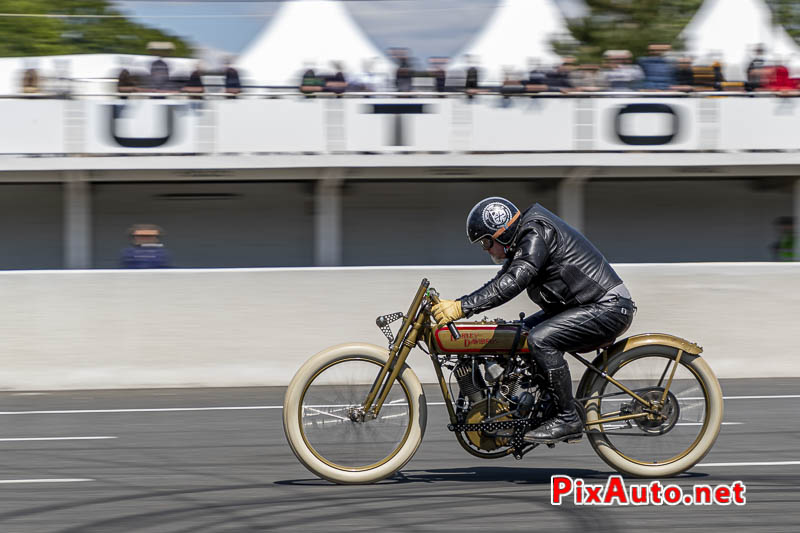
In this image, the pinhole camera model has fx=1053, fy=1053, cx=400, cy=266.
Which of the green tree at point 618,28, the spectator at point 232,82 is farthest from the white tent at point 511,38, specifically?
the green tree at point 618,28

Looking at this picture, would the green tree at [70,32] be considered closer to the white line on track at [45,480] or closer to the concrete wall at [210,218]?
the concrete wall at [210,218]

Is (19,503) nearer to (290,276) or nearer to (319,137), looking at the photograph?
(290,276)

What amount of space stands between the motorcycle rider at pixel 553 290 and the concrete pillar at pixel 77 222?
13.2 m

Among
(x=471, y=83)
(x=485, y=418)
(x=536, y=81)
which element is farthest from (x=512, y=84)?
(x=485, y=418)

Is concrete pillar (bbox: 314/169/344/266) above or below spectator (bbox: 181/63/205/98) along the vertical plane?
below

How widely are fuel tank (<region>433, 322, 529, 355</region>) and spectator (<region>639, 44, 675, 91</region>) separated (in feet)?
36.0

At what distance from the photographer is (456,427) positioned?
5895 mm

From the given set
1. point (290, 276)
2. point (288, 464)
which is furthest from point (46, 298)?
point (288, 464)

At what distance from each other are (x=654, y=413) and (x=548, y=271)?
3.41 ft

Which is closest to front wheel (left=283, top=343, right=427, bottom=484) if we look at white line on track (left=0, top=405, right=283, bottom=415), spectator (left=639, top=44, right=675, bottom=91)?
white line on track (left=0, top=405, right=283, bottom=415)

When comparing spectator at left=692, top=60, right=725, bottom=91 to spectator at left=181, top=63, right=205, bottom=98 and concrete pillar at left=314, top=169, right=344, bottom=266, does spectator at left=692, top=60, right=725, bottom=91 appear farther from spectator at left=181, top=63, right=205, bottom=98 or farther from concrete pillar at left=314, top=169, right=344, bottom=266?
spectator at left=181, top=63, right=205, bottom=98

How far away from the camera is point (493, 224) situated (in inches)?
234

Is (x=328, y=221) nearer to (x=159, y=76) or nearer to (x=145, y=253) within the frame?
(x=159, y=76)

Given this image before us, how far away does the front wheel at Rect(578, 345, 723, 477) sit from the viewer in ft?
20.1
